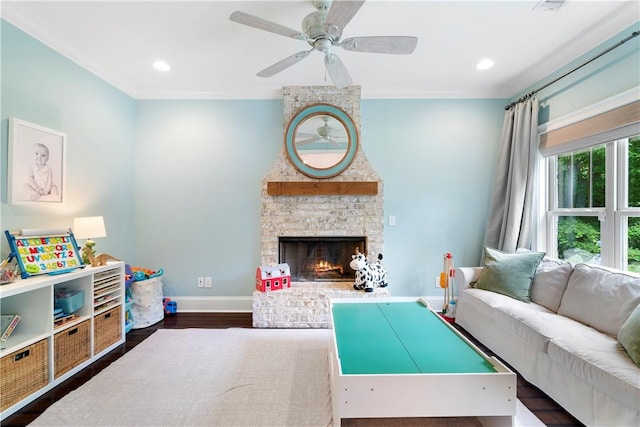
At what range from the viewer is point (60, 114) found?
7.67ft

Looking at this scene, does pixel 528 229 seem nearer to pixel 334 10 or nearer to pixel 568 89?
pixel 568 89

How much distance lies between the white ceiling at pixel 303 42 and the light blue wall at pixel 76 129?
153 mm

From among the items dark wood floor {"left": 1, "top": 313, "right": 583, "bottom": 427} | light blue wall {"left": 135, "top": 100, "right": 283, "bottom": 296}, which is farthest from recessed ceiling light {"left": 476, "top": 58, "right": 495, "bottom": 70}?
dark wood floor {"left": 1, "top": 313, "right": 583, "bottom": 427}

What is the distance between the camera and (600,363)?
4.63ft

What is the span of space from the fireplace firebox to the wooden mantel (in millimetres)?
589

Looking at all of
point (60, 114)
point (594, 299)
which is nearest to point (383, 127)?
point (594, 299)

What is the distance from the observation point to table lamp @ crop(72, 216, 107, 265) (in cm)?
231

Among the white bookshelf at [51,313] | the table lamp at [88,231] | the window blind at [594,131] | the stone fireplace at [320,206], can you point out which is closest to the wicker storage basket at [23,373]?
the white bookshelf at [51,313]

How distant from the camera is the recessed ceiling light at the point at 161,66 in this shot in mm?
2633

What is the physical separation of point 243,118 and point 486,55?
258 centimetres

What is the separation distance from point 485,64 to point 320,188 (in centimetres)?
202

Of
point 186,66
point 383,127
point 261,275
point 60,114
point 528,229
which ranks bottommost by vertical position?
point 261,275

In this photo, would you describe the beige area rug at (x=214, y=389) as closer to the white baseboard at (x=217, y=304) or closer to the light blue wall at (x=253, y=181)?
the white baseboard at (x=217, y=304)

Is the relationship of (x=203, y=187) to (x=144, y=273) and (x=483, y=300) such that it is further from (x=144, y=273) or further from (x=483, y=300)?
(x=483, y=300)
